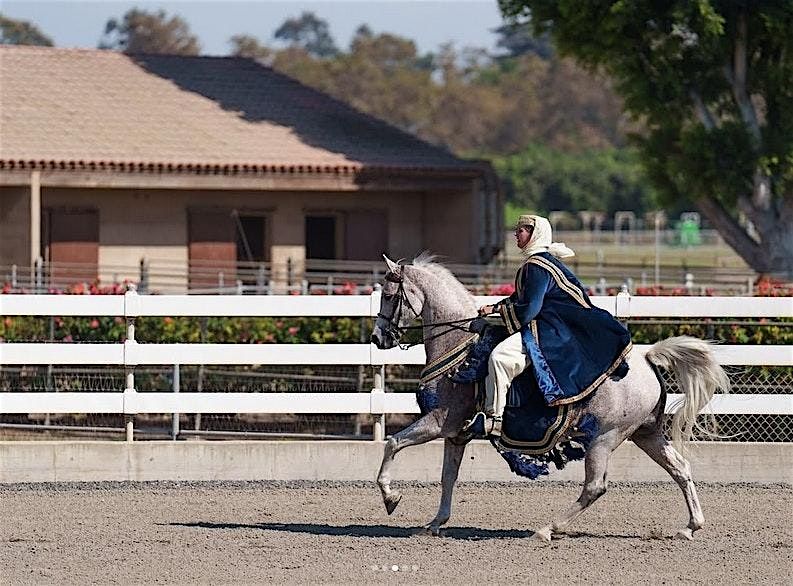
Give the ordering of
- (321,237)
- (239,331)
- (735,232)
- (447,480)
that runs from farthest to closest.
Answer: (321,237)
(735,232)
(239,331)
(447,480)

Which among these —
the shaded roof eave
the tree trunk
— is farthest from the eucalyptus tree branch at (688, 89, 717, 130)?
the shaded roof eave

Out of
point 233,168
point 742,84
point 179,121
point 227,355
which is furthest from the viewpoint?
point 179,121

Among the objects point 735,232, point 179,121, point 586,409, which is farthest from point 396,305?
point 179,121

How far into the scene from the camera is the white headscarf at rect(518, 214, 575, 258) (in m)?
10.5

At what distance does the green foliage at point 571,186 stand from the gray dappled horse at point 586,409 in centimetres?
7298

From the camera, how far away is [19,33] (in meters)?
87.4

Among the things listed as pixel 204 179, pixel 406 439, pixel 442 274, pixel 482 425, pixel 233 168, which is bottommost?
pixel 406 439

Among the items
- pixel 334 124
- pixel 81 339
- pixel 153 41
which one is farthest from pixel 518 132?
pixel 81 339

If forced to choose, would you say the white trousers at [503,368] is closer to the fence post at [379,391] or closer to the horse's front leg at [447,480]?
the horse's front leg at [447,480]

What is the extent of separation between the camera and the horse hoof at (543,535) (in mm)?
10445

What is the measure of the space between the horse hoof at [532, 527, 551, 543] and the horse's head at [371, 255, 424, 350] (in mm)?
1516

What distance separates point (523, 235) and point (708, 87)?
70.0 feet

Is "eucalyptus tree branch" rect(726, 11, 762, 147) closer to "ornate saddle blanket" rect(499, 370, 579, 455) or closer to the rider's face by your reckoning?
the rider's face

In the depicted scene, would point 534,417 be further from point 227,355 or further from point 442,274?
point 227,355
